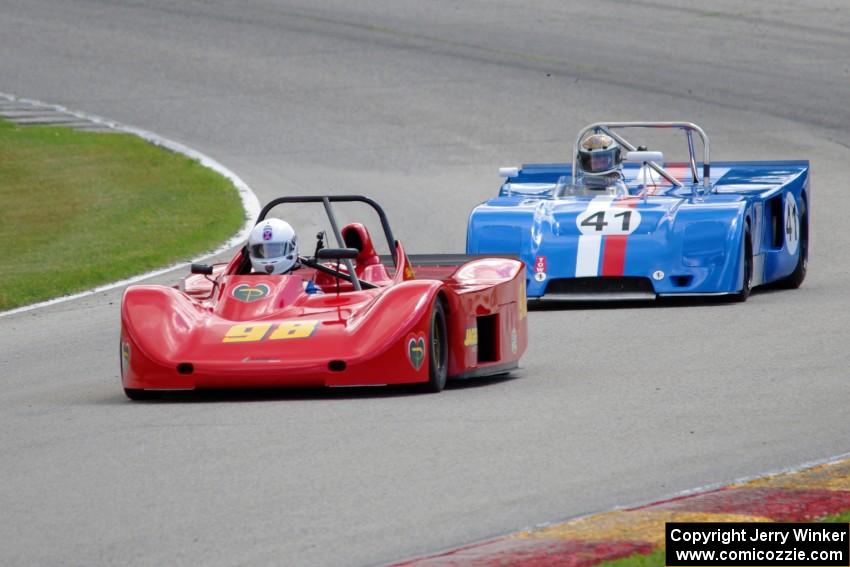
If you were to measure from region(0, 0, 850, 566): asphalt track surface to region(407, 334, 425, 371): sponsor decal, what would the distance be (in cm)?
18

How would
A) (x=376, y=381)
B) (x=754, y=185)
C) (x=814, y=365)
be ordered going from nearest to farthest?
1. (x=376, y=381)
2. (x=814, y=365)
3. (x=754, y=185)

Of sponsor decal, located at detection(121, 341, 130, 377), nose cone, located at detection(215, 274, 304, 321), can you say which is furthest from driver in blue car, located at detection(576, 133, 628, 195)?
sponsor decal, located at detection(121, 341, 130, 377)

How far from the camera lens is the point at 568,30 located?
94.8ft

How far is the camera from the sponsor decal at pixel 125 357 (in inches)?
357

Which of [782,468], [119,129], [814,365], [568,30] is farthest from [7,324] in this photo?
[568,30]

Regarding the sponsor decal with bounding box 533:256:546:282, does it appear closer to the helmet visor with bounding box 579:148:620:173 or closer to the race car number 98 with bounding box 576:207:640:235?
the race car number 98 with bounding box 576:207:640:235

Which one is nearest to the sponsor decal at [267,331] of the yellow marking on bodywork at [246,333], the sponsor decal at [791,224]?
the yellow marking on bodywork at [246,333]

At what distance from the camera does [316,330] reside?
8.94m

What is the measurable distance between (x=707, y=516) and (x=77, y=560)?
6.86 ft

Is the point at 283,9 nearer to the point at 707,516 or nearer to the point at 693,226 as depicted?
the point at 693,226

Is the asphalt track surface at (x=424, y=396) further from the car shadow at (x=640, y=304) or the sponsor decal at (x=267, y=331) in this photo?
the sponsor decal at (x=267, y=331)

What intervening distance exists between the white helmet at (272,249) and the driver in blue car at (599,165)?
4966 mm

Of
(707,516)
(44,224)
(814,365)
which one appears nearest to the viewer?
(707,516)

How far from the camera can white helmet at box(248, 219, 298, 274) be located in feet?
32.1
